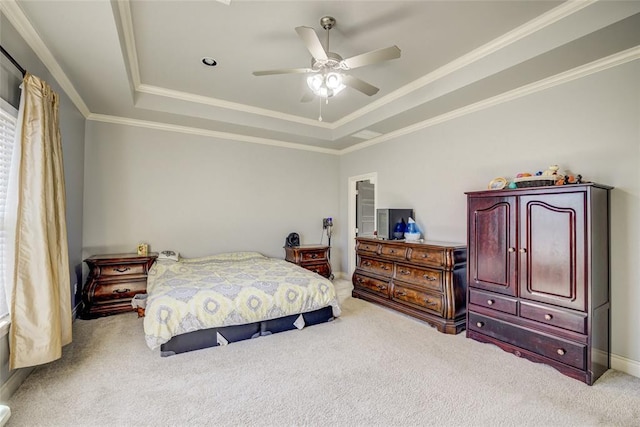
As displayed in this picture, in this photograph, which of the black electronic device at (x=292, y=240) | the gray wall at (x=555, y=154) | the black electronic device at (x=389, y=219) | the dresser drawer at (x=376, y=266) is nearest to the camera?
the gray wall at (x=555, y=154)

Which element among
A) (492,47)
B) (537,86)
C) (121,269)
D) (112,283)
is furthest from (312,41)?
(112,283)

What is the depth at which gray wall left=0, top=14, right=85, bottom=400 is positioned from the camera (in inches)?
79.9

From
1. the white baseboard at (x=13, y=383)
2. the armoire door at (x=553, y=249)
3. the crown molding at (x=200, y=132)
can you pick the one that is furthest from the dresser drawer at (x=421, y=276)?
the white baseboard at (x=13, y=383)

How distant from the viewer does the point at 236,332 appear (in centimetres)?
295

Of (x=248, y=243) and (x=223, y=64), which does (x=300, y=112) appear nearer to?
(x=223, y=64)

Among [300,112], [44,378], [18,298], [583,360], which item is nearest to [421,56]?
[300,112]

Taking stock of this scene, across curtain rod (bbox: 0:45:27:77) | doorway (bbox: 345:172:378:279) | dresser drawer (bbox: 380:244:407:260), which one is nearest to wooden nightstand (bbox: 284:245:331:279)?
doorway (bbox: 345:172:378:279)

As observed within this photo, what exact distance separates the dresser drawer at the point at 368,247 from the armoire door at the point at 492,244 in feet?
4.46

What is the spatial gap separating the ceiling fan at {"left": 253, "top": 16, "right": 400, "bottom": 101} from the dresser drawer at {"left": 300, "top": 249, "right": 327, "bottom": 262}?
299 centimetres

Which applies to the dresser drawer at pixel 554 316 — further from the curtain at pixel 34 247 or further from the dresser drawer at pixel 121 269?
the dresser drawer at pixel 121 269

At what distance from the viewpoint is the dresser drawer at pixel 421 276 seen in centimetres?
340

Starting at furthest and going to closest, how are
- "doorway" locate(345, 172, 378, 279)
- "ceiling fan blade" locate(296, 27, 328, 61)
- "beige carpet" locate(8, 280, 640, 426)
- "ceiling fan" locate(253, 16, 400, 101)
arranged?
"doorway" locate(345, 172, 378, 279) < "ceiling fan" locate(253, 16, 400, 101) < "ceiling fan blade" locate(296, 27, 328, 61) < "beige carpet" locate(8, 280, 640, 426)

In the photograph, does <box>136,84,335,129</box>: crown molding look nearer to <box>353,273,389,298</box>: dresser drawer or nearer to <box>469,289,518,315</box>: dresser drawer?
<box>353,273,389,298</box>: dresser drawer

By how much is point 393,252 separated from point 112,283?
370cm
